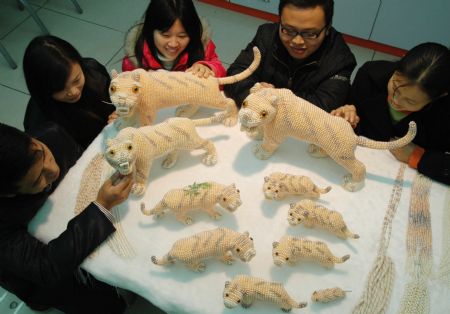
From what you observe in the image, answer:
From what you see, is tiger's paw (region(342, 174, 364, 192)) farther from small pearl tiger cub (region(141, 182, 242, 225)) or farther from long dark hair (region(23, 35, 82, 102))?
long dark hair (region(23, 35, 82, 102))

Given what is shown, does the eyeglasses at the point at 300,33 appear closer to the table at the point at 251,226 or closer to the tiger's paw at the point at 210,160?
the table at the point at 251,226

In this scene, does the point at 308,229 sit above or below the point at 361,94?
below

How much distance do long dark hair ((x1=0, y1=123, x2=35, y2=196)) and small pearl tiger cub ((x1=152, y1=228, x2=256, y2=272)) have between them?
405mm

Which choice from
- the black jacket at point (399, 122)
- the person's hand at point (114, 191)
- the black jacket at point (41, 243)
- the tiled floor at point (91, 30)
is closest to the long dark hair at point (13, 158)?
the black jacket at point (41, 243)

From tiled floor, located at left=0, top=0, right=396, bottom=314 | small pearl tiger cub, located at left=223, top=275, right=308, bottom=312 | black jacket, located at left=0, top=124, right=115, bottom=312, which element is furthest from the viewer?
tiled floor, located at left=0, top=0, right=396, bottom=314

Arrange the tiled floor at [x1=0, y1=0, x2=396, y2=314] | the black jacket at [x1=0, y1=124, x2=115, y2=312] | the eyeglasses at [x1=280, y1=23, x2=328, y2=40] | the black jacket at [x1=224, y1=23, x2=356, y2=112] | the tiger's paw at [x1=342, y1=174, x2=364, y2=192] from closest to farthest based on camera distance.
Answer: the black jacket at [x1=0, y1=124, x2=115, y2=312]
the tiger's paw at [x1=342, y1=174, x2=364, y2=192]
the eyeglasses at [x1=280, y1=23, x2=328, y2=40]
the black jacket at [x1=224, y1=23, x2=356, y2=112]
the tiled floor at [x1=0, y1=0, x2=396, y2=314]

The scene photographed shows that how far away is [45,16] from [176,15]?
5.44 ft

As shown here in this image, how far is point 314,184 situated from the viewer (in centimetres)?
96

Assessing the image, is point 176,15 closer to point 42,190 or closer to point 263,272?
point 42,190

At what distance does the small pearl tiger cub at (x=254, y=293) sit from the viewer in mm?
772

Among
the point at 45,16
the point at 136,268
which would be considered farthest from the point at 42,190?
the point at 45,16

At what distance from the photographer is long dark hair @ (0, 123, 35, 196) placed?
2.71 ft

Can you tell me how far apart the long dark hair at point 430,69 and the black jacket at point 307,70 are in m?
0.29

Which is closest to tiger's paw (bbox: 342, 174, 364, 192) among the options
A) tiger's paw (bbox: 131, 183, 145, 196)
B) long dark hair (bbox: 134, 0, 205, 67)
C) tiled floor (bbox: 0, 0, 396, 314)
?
tiger's paw (bbox: 131, 183, 145, 196)
